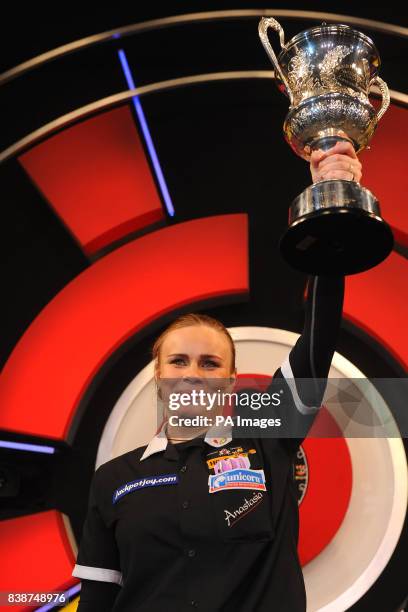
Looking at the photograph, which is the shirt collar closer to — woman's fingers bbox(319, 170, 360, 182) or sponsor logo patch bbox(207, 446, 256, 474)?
sponsor logo patch bbox(207, 446, 256, 474)

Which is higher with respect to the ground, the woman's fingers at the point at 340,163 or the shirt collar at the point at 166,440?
the woman's fingers at the point at 340,163

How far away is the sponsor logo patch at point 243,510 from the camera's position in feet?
4.58

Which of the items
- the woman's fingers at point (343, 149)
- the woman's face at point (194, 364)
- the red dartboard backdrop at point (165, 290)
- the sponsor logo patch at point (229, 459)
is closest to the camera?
the woman's fingers at point (343, 149)

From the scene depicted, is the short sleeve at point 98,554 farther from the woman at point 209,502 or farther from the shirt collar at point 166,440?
the shirt collar at point 166,440

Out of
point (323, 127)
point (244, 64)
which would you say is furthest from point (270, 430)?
point (244, 64)

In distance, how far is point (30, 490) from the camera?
8.48ft

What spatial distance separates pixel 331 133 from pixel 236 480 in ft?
3.03

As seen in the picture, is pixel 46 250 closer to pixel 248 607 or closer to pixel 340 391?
pixel 340 391

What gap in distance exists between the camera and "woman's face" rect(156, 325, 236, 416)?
1.60m

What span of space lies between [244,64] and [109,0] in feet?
2.38

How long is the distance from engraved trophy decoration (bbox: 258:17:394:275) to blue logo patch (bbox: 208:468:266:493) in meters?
0.59

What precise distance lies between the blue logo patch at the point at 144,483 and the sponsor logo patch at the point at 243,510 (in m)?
0.17

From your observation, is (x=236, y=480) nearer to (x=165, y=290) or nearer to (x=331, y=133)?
(x=331, y=133)

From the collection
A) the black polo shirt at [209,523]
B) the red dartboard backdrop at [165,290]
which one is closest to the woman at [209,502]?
the black polo shirt at [209,523]
